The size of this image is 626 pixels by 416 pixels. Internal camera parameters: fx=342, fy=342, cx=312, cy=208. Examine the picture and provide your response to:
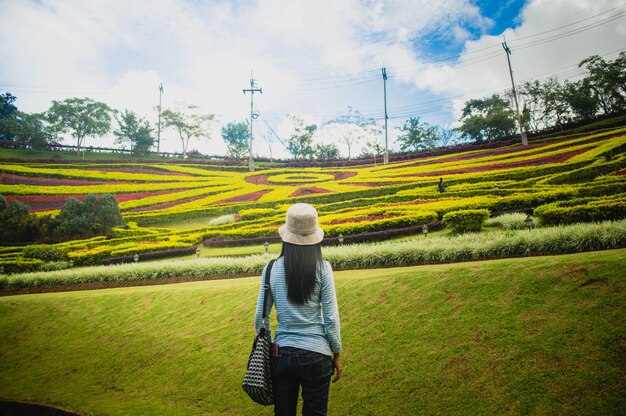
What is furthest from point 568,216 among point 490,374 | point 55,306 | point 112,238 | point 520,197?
point 112,238

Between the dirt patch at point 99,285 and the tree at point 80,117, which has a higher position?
the tree at point 80,117

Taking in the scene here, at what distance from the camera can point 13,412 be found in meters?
4.69

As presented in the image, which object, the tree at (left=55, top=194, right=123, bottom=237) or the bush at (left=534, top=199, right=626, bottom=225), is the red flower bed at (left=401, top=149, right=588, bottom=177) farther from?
the tree at (left=55, top=194, right=123, bottom=237)

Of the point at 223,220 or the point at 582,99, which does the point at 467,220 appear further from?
the point at 582,99

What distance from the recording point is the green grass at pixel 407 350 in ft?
9.48

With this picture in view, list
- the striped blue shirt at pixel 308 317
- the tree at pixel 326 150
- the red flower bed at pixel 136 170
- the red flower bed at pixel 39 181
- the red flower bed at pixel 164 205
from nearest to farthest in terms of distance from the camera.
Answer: the striped blue shirt at pixel 308 317, the red flower bed at pixel 164 205, the red flower bed at pixel 39 181, the red flower bed at pixel 136 170, the tree at pixel 326 150

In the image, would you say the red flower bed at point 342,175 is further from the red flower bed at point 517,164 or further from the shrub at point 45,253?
the shrub at point 45,253

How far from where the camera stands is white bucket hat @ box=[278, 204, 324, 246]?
245 cm

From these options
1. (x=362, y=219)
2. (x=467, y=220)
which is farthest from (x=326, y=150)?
(x=467, y=220)

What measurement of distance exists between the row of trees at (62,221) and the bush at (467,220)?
1574 cm

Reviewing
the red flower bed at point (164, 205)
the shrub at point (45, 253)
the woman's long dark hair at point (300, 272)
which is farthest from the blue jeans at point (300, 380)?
the red flower bed at point (164, 205)

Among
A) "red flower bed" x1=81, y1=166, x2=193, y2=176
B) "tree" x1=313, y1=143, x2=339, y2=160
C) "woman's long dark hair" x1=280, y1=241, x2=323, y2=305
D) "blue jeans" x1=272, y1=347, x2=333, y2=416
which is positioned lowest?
"blue jeans" x1=272, y1=347, x2=333, y2=416

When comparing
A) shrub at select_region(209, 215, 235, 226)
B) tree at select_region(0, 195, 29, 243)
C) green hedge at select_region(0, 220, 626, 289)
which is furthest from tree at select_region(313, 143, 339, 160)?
green hedge at select_region(0, 220, 626, 289)

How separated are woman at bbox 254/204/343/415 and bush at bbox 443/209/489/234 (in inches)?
337
